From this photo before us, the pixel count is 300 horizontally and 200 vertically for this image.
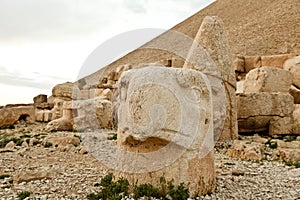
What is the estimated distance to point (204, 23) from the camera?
386 inches

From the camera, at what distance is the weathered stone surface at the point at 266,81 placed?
12969mm

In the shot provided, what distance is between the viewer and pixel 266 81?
42.6 ft

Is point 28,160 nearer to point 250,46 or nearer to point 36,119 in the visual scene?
point 36,119

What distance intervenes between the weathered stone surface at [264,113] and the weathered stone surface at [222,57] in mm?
1200

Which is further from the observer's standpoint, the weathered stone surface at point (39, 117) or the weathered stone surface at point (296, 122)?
the weathered stone surface at point (39, 117)

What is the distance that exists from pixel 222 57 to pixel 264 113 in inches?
102

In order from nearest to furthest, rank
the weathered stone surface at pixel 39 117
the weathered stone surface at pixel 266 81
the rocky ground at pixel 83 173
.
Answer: the rocky ground at pixel 83 173, the weathered stone surface at pixel 266 81, the weathered stone surface at pixel 39 117

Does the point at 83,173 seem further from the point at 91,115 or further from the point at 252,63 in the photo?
the point at 252,63

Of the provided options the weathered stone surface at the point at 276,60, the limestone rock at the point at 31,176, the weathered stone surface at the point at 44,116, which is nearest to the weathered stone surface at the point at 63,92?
the weathered stone surface at the point at 44,116

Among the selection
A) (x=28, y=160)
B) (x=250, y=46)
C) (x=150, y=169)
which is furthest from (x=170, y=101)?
(x=250, y=46)

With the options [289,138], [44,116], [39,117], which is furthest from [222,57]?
[39,117]

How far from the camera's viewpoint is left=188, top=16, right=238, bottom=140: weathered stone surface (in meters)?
9.53

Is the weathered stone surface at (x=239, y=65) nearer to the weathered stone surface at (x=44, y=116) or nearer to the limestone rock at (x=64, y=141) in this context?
the weathered stone surface at (x=44, y=116)

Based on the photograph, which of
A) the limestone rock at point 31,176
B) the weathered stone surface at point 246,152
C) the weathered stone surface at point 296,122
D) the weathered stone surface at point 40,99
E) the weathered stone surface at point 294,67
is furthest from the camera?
the weathered stone surface at point 40,99
